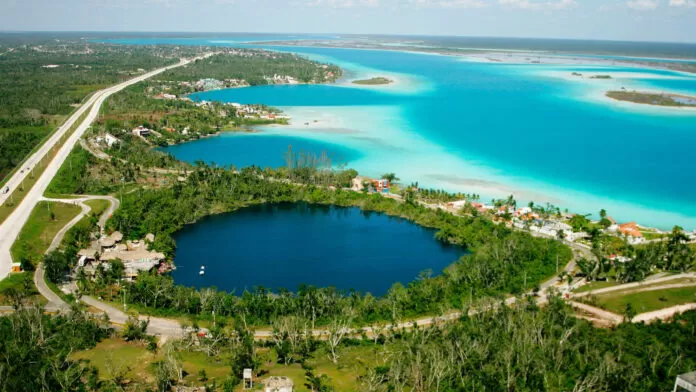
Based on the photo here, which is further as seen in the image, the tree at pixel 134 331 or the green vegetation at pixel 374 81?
the green vegetation at pixel 374 81

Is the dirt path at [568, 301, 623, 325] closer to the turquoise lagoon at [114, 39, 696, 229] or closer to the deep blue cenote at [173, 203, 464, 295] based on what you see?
the deep blue cenote at [173, 203, 464, 295]

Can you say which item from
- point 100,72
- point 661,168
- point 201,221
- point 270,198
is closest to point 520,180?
point 661,168

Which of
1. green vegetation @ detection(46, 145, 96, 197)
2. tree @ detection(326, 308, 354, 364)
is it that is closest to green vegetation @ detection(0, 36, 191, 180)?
green vegetation @ detection(46, 145, 96, 197)

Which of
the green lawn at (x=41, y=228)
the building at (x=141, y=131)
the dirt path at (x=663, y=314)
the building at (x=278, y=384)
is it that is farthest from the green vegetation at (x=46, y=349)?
the building at (x=141, y=131)

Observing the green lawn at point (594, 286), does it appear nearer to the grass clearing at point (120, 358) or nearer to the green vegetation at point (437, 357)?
the green vegetation at point (437, 357)

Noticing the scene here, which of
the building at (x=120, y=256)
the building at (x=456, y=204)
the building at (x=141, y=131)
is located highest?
the building at (x=141, y=131)

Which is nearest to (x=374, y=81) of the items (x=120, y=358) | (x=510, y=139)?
(x=510, y=139)

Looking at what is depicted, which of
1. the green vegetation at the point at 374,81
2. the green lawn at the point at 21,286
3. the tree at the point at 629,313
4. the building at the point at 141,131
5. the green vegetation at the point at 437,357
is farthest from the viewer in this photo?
the green vegetation at the point at 374,81
